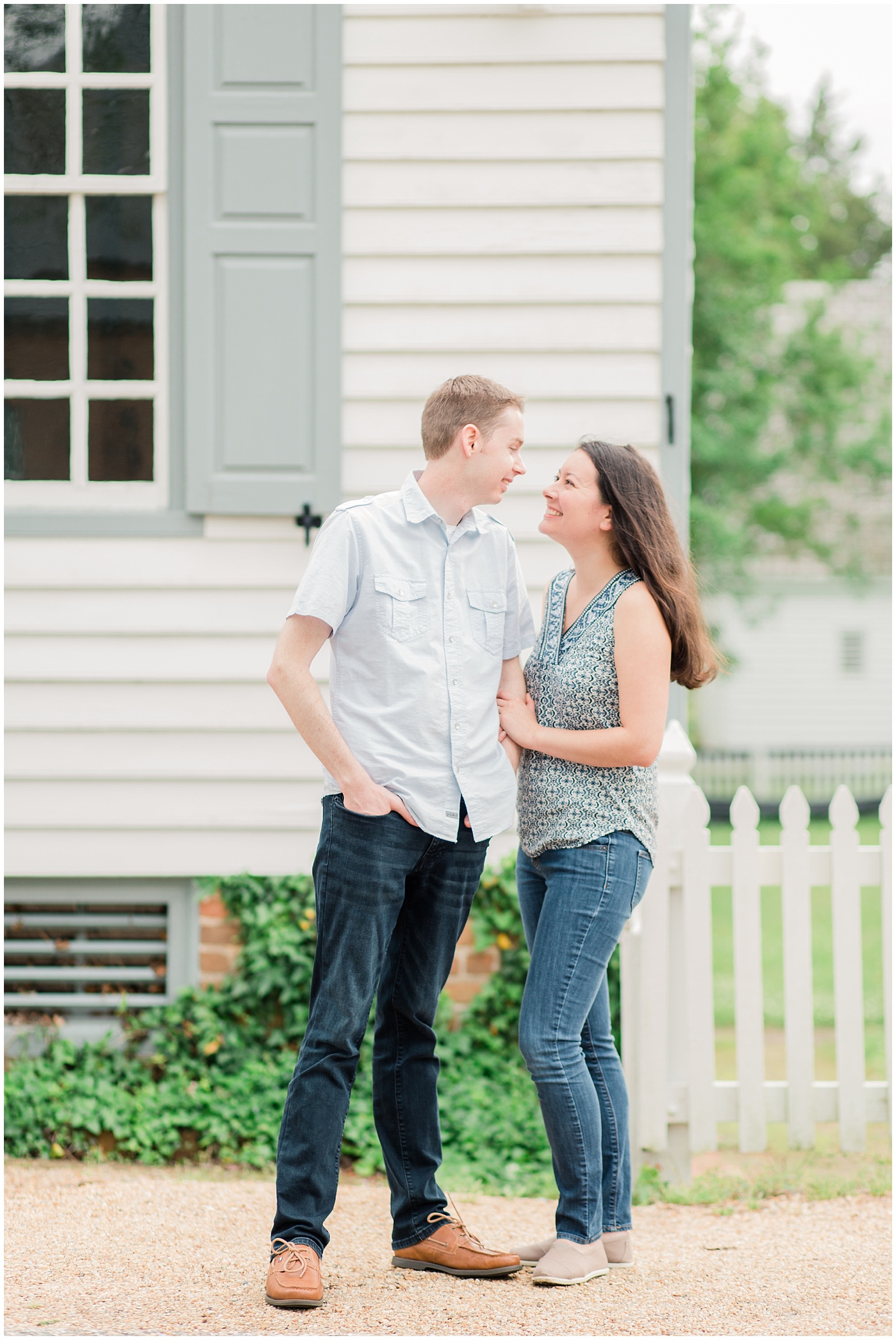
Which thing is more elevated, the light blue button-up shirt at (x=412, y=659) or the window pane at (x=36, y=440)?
the window pane at (x=36, y=440)

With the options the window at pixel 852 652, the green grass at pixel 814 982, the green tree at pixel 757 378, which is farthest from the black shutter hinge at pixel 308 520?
the window at pixel 852 652

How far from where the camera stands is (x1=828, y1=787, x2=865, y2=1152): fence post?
3781mm

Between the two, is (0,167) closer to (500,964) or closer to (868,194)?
(500,964)

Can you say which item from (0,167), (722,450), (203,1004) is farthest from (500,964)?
(722,450)

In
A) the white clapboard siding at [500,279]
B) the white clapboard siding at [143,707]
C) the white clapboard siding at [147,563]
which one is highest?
the white clapboard siding at [500,279]

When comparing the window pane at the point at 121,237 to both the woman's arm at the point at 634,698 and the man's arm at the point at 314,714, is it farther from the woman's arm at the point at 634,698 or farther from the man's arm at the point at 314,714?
the woman's arm at the point at 634,698

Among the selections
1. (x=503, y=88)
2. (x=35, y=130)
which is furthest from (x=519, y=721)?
(x=35, y=130)

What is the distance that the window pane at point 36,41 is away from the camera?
4309mm

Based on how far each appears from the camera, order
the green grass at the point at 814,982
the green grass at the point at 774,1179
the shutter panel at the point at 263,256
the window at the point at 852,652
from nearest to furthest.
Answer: the green grass at the point at 774,1179, the shutter panel at the point at 263,256, the green grass at the point at 814,982, the window at the point at 852,652

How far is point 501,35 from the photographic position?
165 inches

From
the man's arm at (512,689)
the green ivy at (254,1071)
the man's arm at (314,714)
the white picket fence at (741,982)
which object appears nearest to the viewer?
the man's arm at (314,714)

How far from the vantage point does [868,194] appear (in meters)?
30.2

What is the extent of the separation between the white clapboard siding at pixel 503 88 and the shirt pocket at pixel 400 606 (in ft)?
7.69

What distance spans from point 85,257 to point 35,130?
49 centimetres
